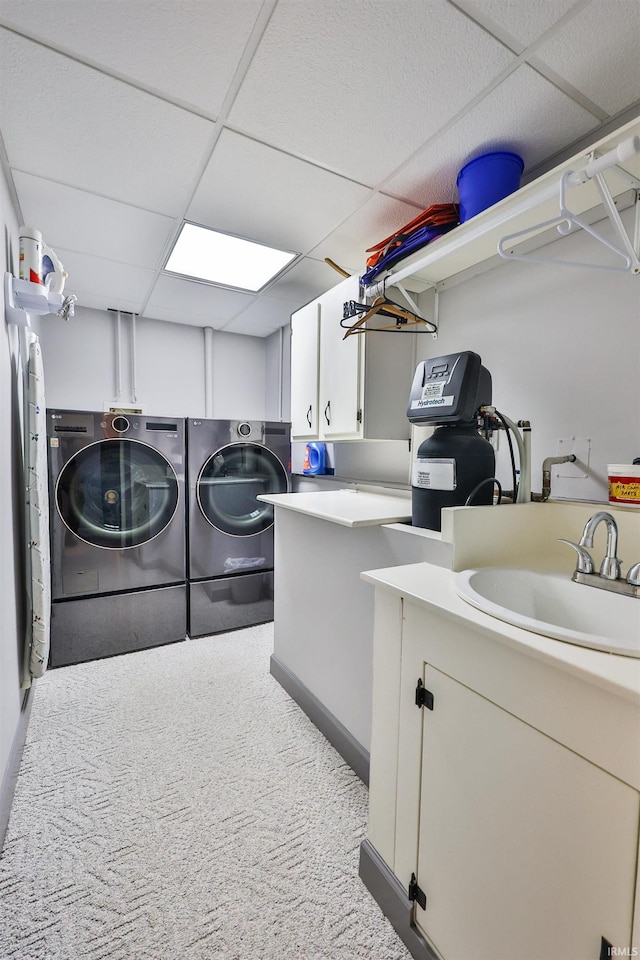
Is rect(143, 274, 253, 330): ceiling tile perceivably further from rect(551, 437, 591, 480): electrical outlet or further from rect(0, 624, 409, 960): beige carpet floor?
rect(0, 624, 409, 960): beige carpet floor

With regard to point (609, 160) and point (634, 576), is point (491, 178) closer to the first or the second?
point (609, 160)

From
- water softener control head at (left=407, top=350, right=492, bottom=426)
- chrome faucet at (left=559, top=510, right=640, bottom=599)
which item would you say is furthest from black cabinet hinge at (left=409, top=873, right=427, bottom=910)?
water softener control head at (left=407, top=350, right=492, bottom=426)

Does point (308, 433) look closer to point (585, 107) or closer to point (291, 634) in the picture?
point (291, 634)

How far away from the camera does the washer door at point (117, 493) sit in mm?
2451

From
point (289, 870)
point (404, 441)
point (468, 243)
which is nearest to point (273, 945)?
point (289, 870)

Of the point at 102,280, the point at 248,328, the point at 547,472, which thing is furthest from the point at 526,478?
the point at 248,328

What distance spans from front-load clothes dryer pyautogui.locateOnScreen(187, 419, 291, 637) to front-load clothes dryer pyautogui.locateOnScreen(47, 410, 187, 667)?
0.10m

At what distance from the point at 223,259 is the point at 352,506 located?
174 centimetres

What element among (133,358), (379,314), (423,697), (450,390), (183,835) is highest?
(133,358)

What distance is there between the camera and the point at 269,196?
1.82 m

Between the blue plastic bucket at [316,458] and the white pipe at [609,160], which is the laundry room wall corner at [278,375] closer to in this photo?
the blue plastic bucket at [316,458]

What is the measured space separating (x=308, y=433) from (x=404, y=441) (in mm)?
602

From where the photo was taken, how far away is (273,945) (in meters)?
1.06

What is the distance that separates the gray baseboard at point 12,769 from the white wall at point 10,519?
0.02 metres
